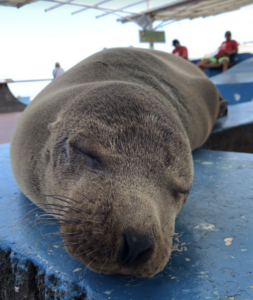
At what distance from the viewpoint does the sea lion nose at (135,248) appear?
1.10m

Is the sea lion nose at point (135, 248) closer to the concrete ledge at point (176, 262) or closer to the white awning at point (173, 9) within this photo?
the concrete ledge at point (176, 262)

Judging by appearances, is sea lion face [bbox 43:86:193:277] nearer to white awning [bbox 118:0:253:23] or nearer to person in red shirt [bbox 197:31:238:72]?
person in red shirt [bbox 197:31:238:72]

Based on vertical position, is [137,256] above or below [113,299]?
above

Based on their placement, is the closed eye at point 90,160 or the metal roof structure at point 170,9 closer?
the closed eye at point 90,160

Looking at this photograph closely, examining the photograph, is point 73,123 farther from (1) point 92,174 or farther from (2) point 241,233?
(2) point 241,233

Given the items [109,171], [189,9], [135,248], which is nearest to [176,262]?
[135,248]

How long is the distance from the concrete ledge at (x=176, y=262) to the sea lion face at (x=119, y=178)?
77 mm

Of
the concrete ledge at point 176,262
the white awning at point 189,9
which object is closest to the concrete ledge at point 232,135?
the concrete ledge at point 176,262

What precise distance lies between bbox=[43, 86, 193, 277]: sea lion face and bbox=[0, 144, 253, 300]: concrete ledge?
0.25 feet

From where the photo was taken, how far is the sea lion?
45.5 inches

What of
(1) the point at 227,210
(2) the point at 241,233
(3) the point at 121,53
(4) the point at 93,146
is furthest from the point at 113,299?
(3) the point at 121,53

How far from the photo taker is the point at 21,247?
59.2 inches

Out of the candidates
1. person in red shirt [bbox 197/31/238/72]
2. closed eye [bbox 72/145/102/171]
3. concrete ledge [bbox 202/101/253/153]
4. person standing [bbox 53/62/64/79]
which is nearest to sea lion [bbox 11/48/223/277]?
closed eye [bbox 72/145/102/171]

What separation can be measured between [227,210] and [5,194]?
1.34 meters
